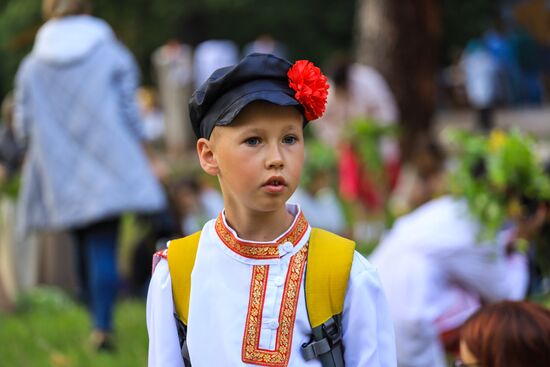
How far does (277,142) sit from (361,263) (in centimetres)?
38

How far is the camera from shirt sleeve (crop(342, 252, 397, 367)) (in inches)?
104

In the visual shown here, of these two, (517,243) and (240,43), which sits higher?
(240,43)

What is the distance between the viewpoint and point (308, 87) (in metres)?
2.58

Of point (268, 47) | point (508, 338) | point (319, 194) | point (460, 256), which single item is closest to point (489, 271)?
point (460, 256)

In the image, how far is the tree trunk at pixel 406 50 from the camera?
12.4m

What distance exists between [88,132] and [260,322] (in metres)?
3.24

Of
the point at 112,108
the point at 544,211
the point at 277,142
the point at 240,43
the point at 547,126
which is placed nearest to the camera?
the point at 277,142

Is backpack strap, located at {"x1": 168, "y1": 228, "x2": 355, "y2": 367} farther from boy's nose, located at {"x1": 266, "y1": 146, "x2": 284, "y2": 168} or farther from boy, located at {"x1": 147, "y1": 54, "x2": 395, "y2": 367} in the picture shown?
boy's nose, located at {"x1": 266, "y1": 146, "x2": 284, "y2": 168}

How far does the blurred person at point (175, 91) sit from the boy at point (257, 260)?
18.2m

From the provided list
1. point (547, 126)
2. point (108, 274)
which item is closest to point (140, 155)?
point (108, 274)

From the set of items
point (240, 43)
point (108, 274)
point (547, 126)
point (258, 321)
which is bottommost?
point (258, 321)

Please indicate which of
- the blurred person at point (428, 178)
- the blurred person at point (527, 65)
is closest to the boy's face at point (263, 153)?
the blurred person at point (428, 178)

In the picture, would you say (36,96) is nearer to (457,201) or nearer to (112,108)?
(112,108)

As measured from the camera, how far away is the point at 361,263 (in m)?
2.71
